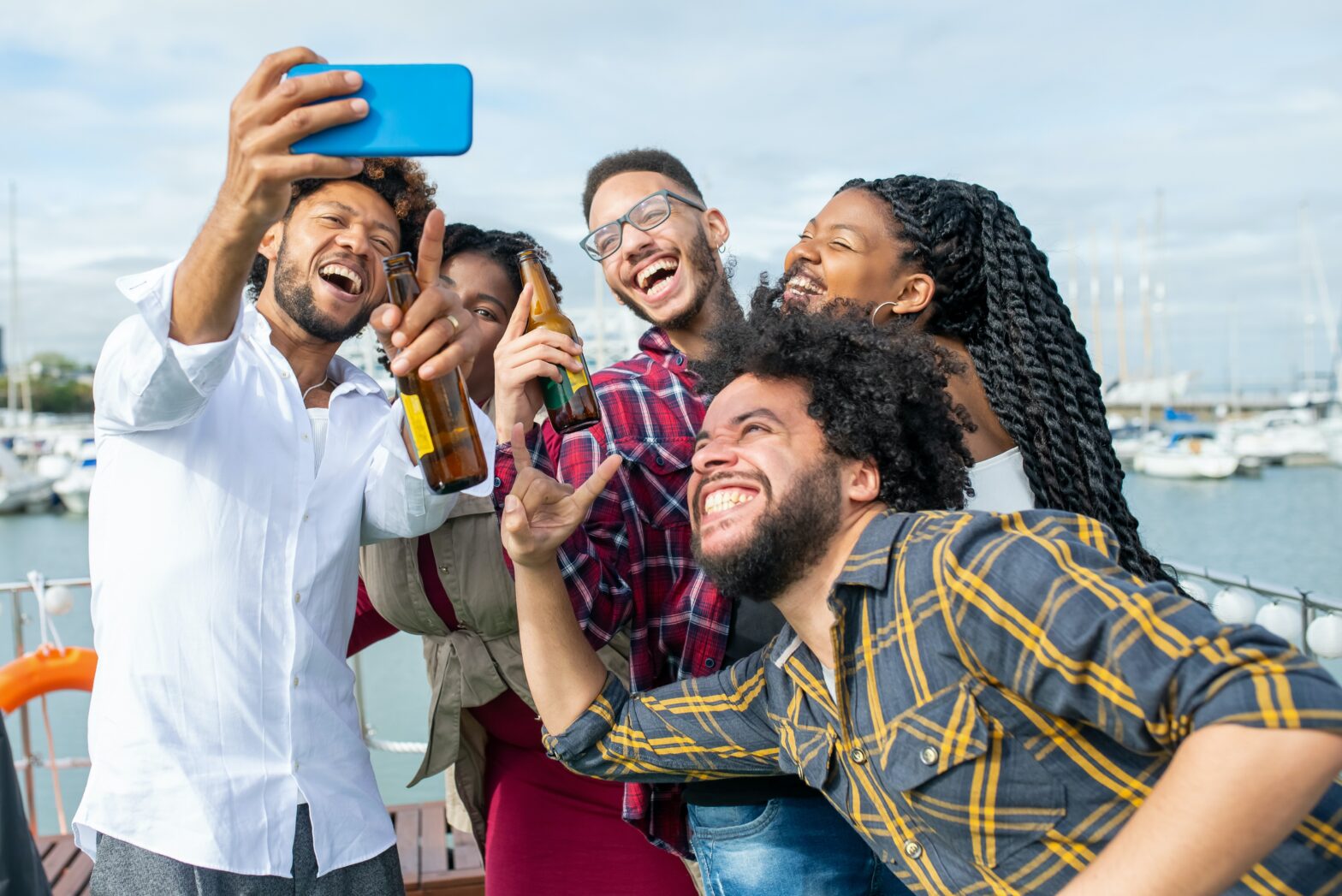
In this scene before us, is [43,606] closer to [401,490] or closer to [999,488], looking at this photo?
[401,490]

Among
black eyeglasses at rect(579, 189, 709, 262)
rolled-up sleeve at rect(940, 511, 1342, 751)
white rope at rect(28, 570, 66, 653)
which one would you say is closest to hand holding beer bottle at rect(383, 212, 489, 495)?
black eyeglasses at rect(579, 189, 709, 262)

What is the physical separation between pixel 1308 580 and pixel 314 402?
24.0 m

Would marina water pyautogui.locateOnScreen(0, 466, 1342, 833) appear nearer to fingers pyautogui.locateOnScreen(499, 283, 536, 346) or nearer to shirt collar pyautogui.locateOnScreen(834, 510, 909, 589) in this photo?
fingers pyautogui.locateOnScreen(499, 283, 536, 346)

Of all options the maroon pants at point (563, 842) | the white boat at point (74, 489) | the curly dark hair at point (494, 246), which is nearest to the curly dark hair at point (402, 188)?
the curly dark hair at point (494, 246)

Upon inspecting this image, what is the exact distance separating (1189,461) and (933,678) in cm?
4195

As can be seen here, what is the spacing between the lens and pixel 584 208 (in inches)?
134

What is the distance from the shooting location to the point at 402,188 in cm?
288

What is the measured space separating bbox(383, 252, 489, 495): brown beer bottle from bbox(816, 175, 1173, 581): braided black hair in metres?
1.16

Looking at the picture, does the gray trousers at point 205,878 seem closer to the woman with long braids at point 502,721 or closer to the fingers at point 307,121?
the woman with long braids at point 502,721

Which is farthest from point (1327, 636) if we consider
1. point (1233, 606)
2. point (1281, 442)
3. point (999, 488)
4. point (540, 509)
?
point (1281, 442)

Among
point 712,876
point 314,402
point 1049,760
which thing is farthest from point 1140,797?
point 314,402

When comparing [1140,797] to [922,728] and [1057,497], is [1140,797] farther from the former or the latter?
[1057,497]

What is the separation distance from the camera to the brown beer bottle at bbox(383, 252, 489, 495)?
2.25 m

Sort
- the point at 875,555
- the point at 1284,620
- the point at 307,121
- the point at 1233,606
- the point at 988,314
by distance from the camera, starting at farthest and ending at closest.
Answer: the point at 1233,606 → the point at 1284,620 → the point at 988,314 → the point at 875,555 → the point at 307,121
